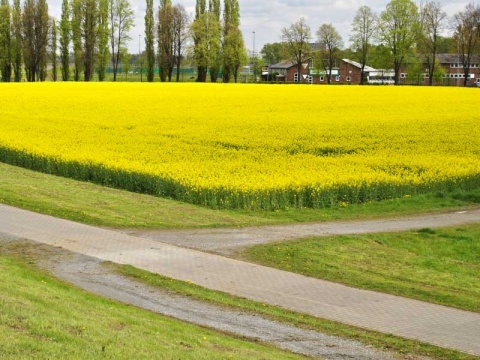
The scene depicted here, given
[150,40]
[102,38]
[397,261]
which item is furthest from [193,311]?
[150,40]

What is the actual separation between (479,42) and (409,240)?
101 metres

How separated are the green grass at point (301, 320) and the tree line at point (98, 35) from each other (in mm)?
100699

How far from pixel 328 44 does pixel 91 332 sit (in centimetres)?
12916

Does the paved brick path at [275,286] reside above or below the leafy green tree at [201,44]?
below

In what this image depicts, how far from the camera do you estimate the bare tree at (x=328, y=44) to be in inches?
5089

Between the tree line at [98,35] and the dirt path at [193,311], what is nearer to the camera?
the dirt path at [193,311]

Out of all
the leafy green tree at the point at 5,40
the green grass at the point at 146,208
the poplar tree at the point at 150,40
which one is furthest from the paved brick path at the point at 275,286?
the leafy green tree at the point at 5,40

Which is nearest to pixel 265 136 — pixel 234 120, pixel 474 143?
pixel 234 120

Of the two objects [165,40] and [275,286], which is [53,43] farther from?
[275,286]

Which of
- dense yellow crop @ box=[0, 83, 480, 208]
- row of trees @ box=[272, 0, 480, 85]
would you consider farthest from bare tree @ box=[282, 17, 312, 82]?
dense yellow crop @ box=[0, 83, 480, 208]

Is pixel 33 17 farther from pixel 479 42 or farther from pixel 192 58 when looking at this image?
pixel 479 42

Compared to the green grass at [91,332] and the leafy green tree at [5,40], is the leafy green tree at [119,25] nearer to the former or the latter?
the leafy green tree at [5,40]

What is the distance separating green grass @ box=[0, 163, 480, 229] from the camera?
20.3 m

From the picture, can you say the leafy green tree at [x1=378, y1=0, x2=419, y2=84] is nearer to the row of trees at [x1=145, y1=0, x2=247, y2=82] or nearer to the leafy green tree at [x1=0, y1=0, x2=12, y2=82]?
the row of trees at [x1=145, y1=0, x2=247, y2=82]
